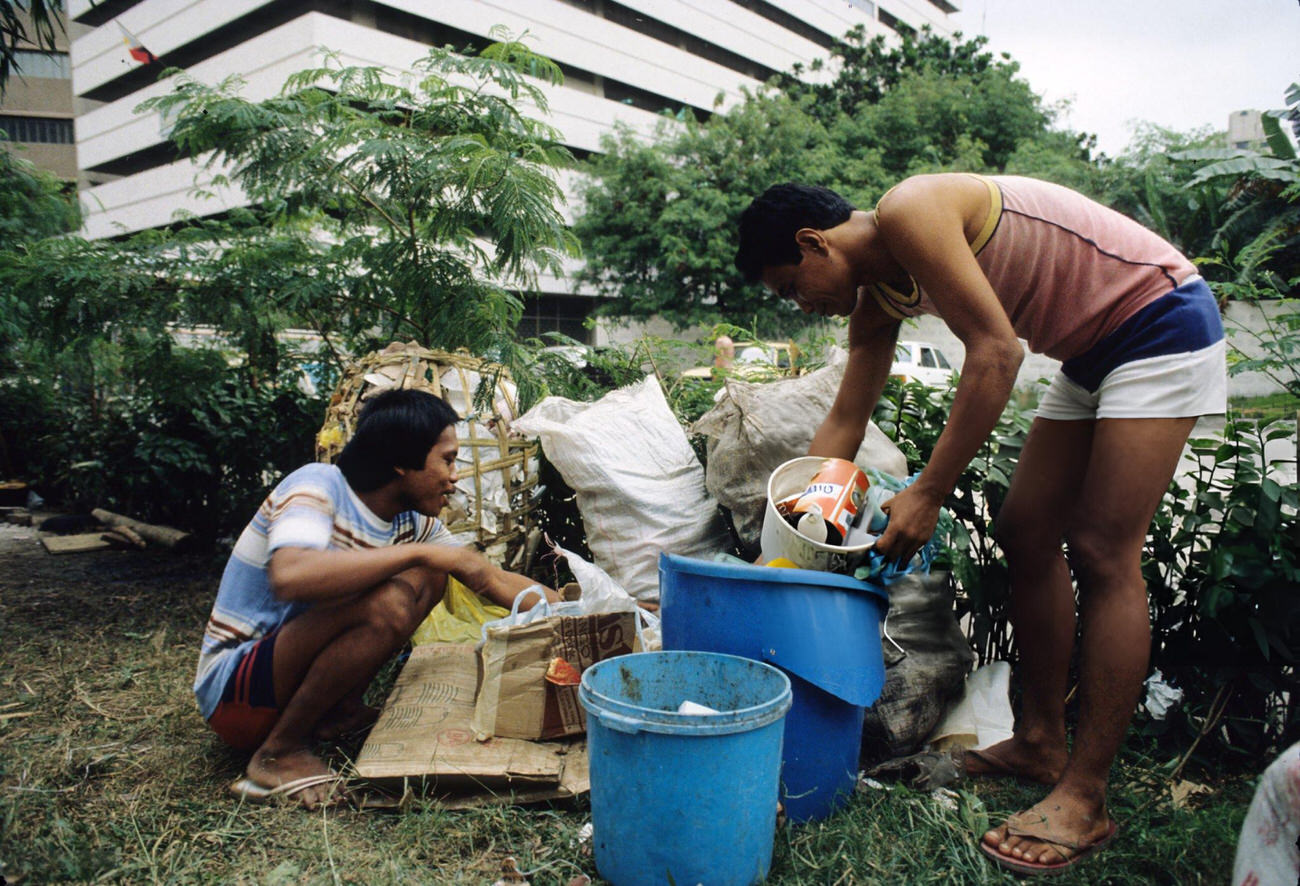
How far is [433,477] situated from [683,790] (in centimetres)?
109

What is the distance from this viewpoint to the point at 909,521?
5.98ft

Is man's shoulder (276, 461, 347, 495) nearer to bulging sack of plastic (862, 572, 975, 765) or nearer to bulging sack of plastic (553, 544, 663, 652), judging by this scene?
bulging sack of plastic (553, 544, 663, 652)

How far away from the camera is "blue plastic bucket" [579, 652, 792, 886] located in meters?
1.59

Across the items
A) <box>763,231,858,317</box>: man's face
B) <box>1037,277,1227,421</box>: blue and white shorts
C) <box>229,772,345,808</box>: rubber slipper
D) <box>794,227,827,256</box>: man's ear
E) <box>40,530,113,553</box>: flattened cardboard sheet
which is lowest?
<box>40,530,113,553</box>: flattened cardboard sheet

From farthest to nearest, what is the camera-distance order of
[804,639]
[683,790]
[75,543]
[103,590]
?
1. [75,543]
2. [103,590]
3. [804,639]
4. [683,790]

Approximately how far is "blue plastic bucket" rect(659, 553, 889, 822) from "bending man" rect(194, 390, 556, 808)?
2.03 feet

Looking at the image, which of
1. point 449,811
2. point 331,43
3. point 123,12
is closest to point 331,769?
point 449,811

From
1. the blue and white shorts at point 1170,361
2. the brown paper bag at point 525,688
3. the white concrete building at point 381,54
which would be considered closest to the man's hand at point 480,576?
the brown paper bag at point 525,688

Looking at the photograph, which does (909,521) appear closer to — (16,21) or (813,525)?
(813,525)

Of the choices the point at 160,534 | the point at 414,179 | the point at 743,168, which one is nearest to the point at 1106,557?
the point at 414,179

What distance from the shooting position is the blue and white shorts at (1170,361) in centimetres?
178

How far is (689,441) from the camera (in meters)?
3.22

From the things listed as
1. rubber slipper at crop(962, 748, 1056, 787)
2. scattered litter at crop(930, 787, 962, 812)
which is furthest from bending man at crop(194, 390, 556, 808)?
rubber slipper at crop(962, 748, 1056, 787)

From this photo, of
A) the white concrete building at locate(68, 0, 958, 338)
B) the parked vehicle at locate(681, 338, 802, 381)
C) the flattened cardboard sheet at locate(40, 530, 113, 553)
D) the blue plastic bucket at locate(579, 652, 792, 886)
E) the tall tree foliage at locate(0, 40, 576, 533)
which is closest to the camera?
the blue plastic bucket at locate(579, 652, 792, 886)
